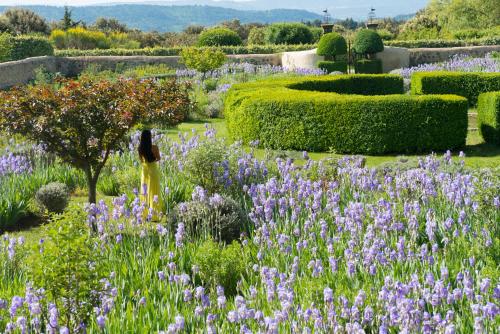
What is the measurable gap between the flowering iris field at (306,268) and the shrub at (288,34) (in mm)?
29265

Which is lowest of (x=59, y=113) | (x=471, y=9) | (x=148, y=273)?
(x=148, y=273)

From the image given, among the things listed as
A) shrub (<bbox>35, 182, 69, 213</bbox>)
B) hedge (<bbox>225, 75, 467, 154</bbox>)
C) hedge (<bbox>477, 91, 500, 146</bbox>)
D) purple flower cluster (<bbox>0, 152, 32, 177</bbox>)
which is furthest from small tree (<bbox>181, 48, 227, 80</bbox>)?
shrub (<bbox>35, 182, 69, 213</bbox>)

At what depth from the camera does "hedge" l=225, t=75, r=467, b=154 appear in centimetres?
1294

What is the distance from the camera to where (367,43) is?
1137 inches

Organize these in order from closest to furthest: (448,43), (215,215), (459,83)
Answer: (215,215)
(459,83)
(448,43)

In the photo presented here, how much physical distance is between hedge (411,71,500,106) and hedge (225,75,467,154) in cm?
539

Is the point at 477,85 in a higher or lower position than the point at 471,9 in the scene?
lower

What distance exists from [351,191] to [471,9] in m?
45.9

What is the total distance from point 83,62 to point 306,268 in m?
24.9

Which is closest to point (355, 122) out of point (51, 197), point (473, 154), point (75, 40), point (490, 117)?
point (473, 154)

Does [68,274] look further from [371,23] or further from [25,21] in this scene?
[25,21]

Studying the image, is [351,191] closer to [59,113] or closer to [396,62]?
→ [59,113]

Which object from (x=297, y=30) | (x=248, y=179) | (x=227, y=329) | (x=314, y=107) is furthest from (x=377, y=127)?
(x=297, y=30)

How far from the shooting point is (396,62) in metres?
30.9
